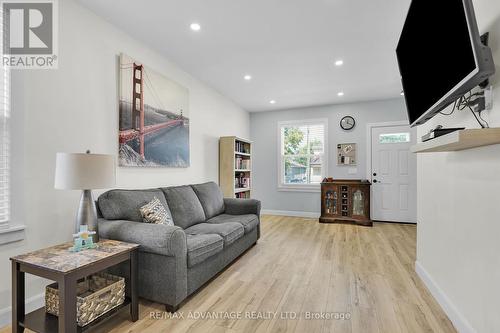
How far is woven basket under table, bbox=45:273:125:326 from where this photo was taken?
1.50 meters

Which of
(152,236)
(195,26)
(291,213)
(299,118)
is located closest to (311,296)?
(152,236)

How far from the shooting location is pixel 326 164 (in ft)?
17.9

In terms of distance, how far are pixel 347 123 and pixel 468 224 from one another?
13.1ft

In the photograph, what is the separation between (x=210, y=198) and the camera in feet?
11.5

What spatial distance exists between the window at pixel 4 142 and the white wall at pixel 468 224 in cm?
312

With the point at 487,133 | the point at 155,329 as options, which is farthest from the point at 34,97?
the point at 487,133

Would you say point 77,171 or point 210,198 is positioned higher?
point 77,171

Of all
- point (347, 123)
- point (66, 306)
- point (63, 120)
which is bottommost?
point (66, 306)

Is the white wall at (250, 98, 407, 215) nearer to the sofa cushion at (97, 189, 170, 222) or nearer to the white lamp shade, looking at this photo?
the sofa cushion at (97, 189, 170, 222)

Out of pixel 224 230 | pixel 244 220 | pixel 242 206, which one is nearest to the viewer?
pixel 224 230

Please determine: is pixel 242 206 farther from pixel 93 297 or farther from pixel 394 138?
pixel 394 138

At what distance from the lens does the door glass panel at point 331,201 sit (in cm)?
504

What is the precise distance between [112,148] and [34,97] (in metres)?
0.75
